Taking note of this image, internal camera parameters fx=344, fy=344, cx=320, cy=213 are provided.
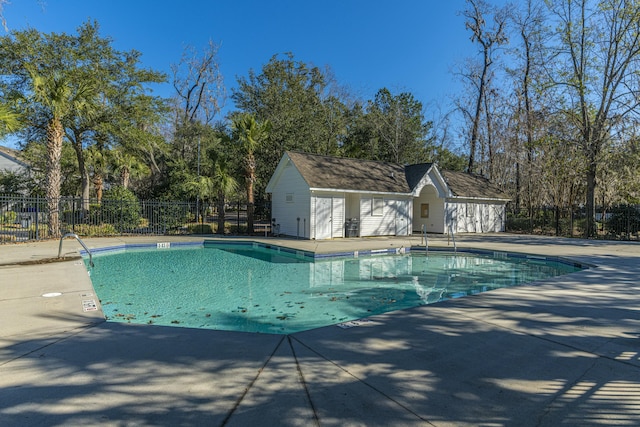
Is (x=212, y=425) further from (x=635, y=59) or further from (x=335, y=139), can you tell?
(x=335, y=139)

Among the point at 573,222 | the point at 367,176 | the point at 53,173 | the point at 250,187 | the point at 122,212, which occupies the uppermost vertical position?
the point at 367,176

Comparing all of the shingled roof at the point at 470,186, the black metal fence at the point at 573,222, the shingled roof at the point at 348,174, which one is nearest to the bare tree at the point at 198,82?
the shingled roof at the point at 348,174

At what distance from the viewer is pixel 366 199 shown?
741 inches

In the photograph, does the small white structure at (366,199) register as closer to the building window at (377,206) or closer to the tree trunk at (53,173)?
the building window at (377,206)

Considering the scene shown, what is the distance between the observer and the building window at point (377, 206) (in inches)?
751

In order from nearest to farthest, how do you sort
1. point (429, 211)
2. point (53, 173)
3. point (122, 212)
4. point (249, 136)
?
point (53, 173), point (122, 212), point (249, 136), point (429, 211)

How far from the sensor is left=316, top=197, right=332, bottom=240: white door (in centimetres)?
1722

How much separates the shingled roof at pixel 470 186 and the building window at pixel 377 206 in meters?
5.19

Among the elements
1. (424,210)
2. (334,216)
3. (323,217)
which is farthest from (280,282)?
(424,210)

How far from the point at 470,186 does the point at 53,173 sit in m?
23.8

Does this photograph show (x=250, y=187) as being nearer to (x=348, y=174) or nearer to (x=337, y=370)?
(x=348, y=174)

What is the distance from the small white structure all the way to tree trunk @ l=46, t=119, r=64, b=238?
32.7ft

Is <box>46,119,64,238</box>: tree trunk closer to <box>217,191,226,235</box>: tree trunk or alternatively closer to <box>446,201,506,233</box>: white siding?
<box>217,191,226,235</box>: tree trunk

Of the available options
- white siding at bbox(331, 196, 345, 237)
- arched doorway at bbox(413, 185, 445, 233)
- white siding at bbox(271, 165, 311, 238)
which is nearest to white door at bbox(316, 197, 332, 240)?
white siding at bbox(331, 196, 345, 237)
